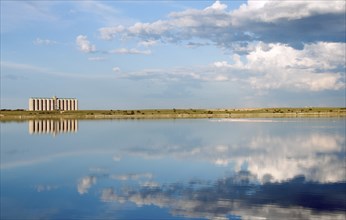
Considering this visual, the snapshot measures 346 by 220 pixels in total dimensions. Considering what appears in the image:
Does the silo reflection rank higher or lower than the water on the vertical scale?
higher

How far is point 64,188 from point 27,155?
1907 centimetres

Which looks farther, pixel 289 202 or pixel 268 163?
pixel 268 163

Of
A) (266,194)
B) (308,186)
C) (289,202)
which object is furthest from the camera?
(308,186)

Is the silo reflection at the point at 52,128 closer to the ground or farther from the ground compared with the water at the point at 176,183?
farther from the ground

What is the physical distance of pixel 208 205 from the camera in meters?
20.8

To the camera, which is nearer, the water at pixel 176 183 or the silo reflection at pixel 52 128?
the water at pixel 176 183

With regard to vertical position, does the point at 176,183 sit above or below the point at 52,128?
below

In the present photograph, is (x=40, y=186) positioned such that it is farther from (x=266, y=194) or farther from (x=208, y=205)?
(x=266, y=194)

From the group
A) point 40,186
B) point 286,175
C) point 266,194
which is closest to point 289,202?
point 266,194

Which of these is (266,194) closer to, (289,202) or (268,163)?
(289,202)

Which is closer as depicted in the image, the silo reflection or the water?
the water

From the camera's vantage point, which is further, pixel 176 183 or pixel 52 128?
pixel 52 128

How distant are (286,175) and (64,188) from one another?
606 inches

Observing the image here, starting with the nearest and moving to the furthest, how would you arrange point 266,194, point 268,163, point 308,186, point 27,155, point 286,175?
point 266,194 < point 308,186 < point 286,175 < point 268,163 < point 27,155
